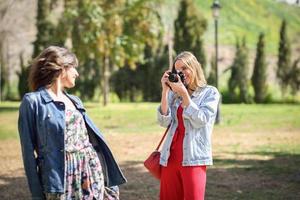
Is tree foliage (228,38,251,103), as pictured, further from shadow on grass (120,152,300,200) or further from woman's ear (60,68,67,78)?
woman's ear (60,68,67,78)

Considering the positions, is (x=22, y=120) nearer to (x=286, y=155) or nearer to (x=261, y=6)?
(x=286, y=155)

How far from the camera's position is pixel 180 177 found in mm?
4762

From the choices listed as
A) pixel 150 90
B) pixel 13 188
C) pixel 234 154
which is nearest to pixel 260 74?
pixel 150 90

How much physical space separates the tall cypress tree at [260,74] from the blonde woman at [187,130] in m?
36.4

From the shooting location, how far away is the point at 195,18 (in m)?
43.6

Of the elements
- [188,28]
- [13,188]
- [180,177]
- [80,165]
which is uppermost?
[188,28]

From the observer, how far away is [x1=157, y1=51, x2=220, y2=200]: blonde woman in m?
4.58

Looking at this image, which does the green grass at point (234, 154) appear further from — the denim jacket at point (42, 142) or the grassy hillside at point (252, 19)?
the grassy hillside at point (252, 19)

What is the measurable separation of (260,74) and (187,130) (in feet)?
121

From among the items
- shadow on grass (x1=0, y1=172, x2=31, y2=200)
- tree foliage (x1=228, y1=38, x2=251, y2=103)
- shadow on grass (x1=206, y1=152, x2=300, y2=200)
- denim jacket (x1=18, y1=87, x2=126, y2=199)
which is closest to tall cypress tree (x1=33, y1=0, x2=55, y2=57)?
tree foliage (x1=228, y1=38, x2=251, y2=103)

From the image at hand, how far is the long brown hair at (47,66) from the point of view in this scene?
3902 mm

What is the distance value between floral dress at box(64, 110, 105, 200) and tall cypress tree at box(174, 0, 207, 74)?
38870 millimetres

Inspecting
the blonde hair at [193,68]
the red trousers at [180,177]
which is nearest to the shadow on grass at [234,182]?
the red trousers at [180,177]

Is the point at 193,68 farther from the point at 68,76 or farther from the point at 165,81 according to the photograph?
the point at 68,76
